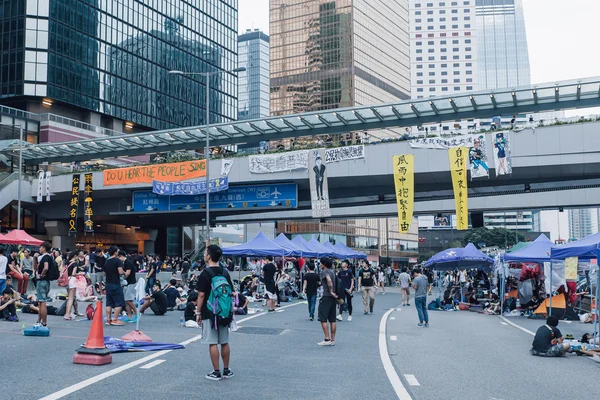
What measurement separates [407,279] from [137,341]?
16.9 m

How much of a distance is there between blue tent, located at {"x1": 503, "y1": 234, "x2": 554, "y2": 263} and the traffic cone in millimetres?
15218

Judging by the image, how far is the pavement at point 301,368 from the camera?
763 centimetres

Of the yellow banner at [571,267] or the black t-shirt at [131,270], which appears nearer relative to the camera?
the black t-shirt at [131,270]

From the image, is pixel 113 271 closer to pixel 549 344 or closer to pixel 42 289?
pixel 42 289

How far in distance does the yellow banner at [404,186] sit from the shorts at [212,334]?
915 inches

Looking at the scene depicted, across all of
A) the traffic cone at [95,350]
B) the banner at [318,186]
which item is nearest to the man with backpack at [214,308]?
the traffic cone at [95,350]

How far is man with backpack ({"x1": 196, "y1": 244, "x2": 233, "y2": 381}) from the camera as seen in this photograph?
8141mm

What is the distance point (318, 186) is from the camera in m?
33.8

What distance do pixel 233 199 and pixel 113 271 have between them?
23576mm

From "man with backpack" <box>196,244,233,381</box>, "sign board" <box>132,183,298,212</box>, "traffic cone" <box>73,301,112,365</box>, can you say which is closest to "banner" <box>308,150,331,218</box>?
"sign board" <box>132,183,298,212</box>

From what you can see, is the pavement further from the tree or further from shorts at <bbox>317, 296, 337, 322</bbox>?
the tree

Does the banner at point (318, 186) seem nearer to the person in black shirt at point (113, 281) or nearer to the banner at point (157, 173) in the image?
the banner at point (157, 173)

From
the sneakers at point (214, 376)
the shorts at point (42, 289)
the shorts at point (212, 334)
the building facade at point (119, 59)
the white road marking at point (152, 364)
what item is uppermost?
the building facade at point (119, 59)

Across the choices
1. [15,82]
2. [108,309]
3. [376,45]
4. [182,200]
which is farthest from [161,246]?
[376,45]
